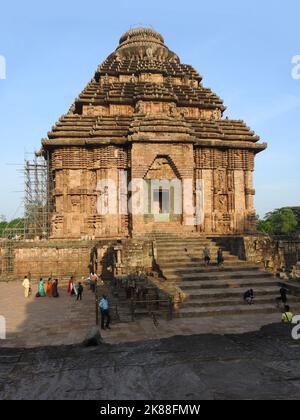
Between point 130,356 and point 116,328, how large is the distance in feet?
9.39

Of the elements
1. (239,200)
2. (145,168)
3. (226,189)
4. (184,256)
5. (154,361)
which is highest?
(145,168)

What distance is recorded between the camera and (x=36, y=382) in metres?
7.13

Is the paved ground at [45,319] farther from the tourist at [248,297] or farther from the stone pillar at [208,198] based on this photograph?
the stone pillar at [208,198]

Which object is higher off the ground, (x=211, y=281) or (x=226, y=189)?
(x=226, y=189)

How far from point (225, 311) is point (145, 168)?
13.1 meters

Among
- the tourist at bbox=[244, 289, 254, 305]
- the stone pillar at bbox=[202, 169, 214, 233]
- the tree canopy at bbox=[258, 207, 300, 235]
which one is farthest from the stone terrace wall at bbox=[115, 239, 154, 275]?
the tree canopy at bbox=[258, 207, 300, 235]

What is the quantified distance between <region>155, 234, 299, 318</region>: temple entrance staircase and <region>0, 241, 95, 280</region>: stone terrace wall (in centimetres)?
535

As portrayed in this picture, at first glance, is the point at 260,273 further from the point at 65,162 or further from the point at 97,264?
the point at 65,162

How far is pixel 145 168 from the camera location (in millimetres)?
23875

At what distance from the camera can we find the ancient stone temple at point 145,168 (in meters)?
24.1

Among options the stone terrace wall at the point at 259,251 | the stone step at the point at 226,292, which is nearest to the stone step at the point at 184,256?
the stone terrace wall at the point at 259,251

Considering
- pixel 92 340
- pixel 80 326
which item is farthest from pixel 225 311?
pixel 92 340

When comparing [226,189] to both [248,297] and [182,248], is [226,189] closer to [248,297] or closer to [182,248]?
[182,248]
